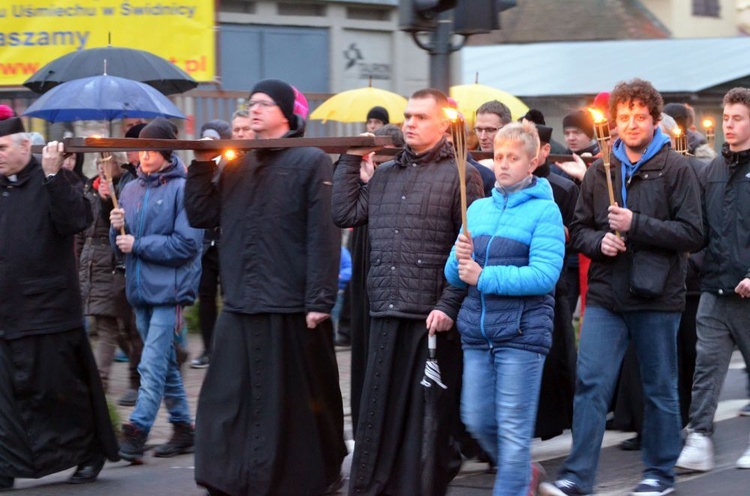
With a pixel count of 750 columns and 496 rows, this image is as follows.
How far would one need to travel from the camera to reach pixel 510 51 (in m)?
28.0

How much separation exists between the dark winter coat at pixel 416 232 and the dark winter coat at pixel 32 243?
1.73m

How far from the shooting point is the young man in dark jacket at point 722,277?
286 inches

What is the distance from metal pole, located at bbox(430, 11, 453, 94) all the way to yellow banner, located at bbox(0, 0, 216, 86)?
16.9ft

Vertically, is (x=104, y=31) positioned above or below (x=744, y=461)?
above

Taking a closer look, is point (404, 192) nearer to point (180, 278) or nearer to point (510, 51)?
point (180, 278)

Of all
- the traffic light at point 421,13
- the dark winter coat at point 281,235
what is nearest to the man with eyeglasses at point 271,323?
the dark winter coat at point 281,235

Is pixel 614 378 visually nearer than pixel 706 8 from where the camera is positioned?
Yes

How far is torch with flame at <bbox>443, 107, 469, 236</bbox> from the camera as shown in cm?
564

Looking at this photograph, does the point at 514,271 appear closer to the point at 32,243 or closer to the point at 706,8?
the point at 32,243

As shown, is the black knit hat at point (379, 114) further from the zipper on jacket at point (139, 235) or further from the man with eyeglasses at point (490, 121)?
the zipper on jacket at point (139, 235)

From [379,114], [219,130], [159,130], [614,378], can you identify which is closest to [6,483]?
[159,130]

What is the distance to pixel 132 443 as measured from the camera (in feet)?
24.7

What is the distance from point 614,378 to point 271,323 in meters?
1.72

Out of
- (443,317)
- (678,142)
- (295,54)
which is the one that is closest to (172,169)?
(443,317)
